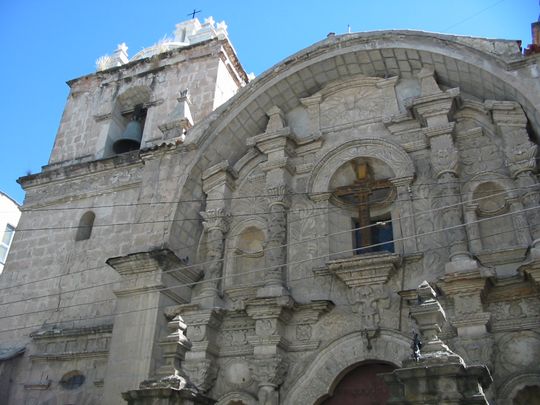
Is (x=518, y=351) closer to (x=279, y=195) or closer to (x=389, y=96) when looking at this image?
(x=279, y=195)

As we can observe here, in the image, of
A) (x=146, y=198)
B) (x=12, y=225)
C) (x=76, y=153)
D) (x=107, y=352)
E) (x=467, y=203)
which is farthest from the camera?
(x=12, y=225)

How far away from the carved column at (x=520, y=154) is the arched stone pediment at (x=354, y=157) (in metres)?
1.74

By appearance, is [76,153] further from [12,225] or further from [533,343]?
[533,343]

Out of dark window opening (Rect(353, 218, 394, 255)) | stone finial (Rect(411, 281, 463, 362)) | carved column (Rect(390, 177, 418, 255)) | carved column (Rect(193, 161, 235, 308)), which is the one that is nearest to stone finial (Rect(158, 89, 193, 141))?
carved column (Rect(193, 161, 235, 308))

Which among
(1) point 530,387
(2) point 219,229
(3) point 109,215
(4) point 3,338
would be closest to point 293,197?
(2) point 219,229

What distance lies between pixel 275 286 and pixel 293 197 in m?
2.15

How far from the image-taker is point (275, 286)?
390 inches

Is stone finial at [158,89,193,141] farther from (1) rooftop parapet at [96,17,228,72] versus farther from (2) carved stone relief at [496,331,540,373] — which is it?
(2) carved stone relief at [496,331,540,373]

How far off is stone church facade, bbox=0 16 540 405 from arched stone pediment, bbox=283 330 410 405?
0.02 m

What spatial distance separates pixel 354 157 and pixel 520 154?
3.13 metres

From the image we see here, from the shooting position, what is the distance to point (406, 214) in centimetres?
1012

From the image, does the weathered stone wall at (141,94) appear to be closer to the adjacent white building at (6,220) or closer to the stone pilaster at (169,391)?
the adjacent white building at (6,220)

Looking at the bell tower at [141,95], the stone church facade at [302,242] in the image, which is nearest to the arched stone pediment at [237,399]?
the stone church facade at [302,242]

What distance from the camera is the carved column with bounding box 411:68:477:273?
9.07m
